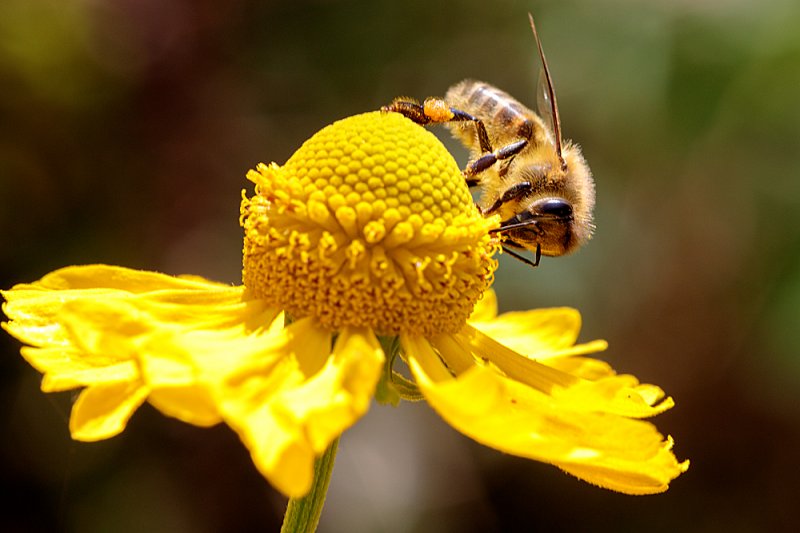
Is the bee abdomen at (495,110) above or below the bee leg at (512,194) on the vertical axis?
above

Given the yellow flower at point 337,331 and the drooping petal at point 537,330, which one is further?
the drooping petal at point 537,330

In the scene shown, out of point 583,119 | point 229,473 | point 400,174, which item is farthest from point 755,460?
point 400,174

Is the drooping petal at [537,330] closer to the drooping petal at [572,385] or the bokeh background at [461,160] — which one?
the drooping petal at [572,385]

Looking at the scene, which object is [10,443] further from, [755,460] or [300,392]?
[755,460]

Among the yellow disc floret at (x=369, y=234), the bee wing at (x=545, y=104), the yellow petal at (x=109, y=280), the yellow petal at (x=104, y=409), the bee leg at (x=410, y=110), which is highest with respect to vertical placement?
the bee wing at (x=545, y=104)

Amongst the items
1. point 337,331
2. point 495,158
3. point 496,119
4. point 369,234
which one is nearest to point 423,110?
point 495,158

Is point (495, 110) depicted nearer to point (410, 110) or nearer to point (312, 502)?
point (410, 110)

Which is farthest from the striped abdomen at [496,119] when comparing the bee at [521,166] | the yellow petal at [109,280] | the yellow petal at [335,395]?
the yellow petal at [335,395]
